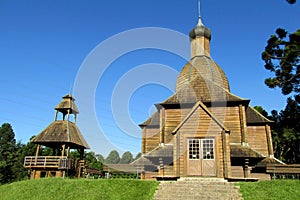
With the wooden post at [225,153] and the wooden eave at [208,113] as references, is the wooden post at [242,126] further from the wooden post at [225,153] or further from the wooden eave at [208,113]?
the wooden post at [225,153]

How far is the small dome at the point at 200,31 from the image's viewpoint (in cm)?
2902

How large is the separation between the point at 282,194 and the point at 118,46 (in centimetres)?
1096

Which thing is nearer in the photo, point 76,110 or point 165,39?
point 165,39

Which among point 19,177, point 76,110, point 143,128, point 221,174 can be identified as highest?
point 76,110

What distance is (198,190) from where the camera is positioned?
1305 centimetres

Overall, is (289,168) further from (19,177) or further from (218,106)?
(19,177)

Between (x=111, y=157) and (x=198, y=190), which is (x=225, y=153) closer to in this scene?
(x=198, y=190)

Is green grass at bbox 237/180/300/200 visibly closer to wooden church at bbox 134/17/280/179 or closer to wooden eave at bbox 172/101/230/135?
wooden church at bbox 134/17/280/179

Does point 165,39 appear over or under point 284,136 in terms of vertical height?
over

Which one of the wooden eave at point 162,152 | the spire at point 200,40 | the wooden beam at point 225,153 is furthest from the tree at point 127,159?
the wooden beam at point 225,153

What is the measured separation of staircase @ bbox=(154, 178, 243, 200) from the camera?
12.4m

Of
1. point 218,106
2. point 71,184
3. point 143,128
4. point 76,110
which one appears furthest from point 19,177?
point 218,106

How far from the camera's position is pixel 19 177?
45875 millimetres

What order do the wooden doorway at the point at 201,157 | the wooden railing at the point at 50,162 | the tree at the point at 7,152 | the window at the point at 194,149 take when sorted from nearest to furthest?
1. the wooden doorway at the point at 201,157
2. the window at the point at 194,149
3. the wooden railing at the point at 50,162
4. the tree at the point at 7,152
